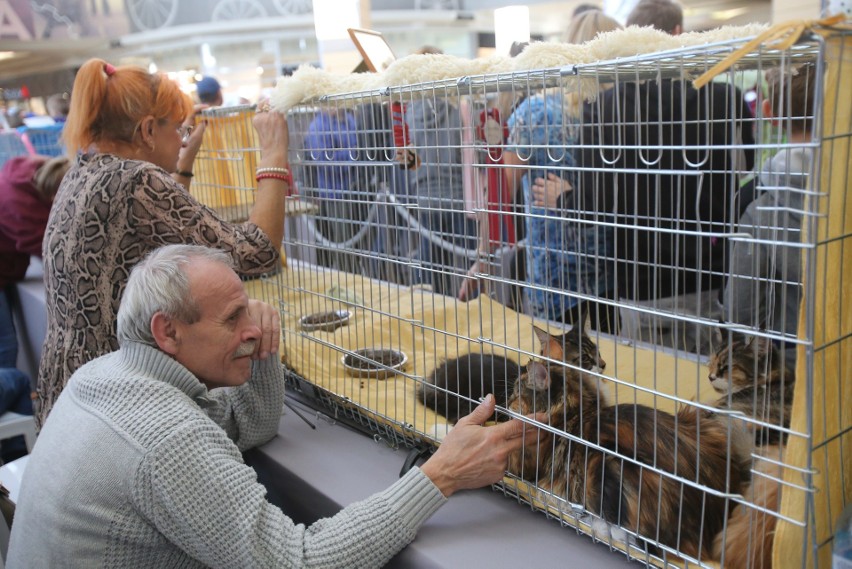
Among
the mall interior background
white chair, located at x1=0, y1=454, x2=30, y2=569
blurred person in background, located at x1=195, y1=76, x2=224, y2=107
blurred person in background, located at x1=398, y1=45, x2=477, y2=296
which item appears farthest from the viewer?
the mall interior background

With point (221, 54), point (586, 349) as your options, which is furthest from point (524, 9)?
point (586, 349)

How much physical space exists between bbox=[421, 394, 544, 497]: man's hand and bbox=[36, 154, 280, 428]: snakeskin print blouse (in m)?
0.70

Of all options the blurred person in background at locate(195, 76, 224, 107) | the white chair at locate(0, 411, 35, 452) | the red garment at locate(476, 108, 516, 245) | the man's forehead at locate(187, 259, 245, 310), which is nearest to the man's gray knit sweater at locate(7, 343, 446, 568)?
the man's forehead at locate(187, 259, 245, 310)

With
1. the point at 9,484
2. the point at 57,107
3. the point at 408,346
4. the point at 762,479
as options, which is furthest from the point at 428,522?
the point at 57,107

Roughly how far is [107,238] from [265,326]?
16.7 inches

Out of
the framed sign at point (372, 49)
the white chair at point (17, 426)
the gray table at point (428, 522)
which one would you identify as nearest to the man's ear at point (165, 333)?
the gray table at point (428, 522)

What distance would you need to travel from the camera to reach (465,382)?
151 centimetres

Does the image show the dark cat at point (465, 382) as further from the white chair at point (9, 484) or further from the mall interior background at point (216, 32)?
the mall interior background at point (216, 32)

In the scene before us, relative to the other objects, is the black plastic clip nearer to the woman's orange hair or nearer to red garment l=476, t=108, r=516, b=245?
red garment l=476, t=108, r=516, b=245

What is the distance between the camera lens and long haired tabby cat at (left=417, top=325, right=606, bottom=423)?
137cm

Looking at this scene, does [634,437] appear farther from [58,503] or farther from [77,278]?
[77,278]

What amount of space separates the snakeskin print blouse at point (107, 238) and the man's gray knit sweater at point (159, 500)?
461 mm

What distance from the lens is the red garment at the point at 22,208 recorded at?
332 centimetres

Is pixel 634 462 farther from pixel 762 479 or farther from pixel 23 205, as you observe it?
pixel 23 205
